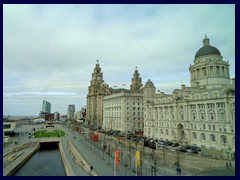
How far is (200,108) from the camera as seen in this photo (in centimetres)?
5606

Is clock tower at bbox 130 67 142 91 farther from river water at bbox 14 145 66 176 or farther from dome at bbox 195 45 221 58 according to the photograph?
river water at bbox 14 145 66 176

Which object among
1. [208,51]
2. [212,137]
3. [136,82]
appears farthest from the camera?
[136,82]

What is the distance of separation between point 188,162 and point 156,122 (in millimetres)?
35204

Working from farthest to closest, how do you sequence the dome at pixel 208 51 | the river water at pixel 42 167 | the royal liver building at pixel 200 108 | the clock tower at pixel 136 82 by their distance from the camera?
the clock tower at pixel 136 82 → the dome at pixel 208 51 → the royal liver building at pixel 200 108 → the river water at pixel 42 167

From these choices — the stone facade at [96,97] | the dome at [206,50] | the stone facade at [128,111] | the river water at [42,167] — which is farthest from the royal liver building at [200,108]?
the stone facade at [96,97]

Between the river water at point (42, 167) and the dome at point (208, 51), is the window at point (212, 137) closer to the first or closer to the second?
the dome at point (208, 51)

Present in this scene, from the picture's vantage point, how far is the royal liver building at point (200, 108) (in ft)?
159

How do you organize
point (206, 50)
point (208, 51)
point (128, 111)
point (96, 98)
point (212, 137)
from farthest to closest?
point (96, 98)
point (128, 111)
point (206, 50)
point (208, 51)
point (212, 137)

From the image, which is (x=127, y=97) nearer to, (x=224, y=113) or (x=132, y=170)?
(x=224, y=113)

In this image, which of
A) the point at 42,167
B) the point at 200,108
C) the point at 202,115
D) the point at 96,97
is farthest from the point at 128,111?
the point at 42,167

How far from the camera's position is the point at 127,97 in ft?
324

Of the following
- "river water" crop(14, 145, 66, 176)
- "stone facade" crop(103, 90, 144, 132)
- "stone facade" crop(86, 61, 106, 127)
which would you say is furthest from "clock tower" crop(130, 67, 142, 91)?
"river water" crop(14, 145, 66, 176)

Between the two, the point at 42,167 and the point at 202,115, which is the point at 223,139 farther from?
the point at 42,167
